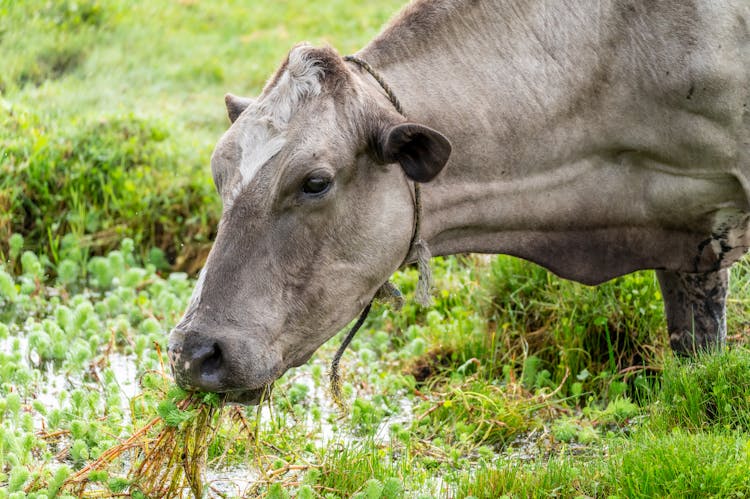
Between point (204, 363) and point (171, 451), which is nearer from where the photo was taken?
point (204, 363)

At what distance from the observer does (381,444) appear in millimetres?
5211

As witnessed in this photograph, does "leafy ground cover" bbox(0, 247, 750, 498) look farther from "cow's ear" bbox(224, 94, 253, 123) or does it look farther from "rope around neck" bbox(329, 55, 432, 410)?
"cow's ear" bbox(224, 94, 253, 123)

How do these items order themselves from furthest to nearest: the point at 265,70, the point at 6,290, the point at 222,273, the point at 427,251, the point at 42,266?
the point at 265,70, the point at 42,266, the point at 6,290, the point at 427,251, the point at 222,273

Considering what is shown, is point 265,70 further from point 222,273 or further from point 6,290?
point 222,273

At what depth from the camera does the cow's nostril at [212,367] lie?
3.89m

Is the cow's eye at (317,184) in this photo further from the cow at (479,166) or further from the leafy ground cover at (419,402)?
the leafy ground cover at (419,402)

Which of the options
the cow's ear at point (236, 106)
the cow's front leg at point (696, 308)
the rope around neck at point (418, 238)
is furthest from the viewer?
the cow's front leg at point (696, 308)

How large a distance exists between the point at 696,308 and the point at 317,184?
89.3 inches

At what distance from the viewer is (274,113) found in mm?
4105

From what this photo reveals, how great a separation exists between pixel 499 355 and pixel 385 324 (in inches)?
45.9

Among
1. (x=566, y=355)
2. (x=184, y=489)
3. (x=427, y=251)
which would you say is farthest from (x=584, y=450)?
(x=184, y=489)

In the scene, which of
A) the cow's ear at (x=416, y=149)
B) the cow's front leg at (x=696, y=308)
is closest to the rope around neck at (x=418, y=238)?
the cow's ear at (x=416, y=149)

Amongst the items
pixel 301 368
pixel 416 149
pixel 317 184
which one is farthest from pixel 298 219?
pixel 301 368

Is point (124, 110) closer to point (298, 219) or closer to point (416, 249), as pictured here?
point (416, 249)
